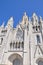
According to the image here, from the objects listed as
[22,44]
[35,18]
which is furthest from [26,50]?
[35,18]

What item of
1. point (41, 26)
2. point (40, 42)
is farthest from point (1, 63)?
point (41, 26)

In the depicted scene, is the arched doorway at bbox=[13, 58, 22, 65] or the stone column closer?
the stone column

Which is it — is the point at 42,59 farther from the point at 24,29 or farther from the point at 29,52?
the point at 24,29

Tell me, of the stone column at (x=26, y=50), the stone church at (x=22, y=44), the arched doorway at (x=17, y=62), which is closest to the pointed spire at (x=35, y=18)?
the stone church at (x=22, y=44)

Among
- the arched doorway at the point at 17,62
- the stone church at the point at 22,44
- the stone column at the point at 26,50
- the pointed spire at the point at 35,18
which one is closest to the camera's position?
the stone column at the point at 26,50

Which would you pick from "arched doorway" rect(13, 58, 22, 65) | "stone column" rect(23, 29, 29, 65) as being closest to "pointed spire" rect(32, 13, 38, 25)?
"stone column" rect(23, 29, 29, 65)

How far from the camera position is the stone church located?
70.5 ft

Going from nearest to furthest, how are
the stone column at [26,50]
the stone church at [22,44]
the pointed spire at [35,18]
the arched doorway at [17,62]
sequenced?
the stone column at [26,50] < the stone church at [22,44] < the arched doorway at [17,62] < the pointed spire at [35,18]

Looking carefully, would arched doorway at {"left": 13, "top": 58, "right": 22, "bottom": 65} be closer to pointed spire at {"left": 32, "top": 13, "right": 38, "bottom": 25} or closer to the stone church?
the stone church

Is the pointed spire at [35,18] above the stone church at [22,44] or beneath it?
above

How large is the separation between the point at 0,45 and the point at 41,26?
7.86m

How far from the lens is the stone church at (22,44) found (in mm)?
21484

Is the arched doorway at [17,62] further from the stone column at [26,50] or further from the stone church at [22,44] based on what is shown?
the stone column at [26,50]

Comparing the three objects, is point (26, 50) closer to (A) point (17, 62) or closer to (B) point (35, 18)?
(A) point (17, 62)
